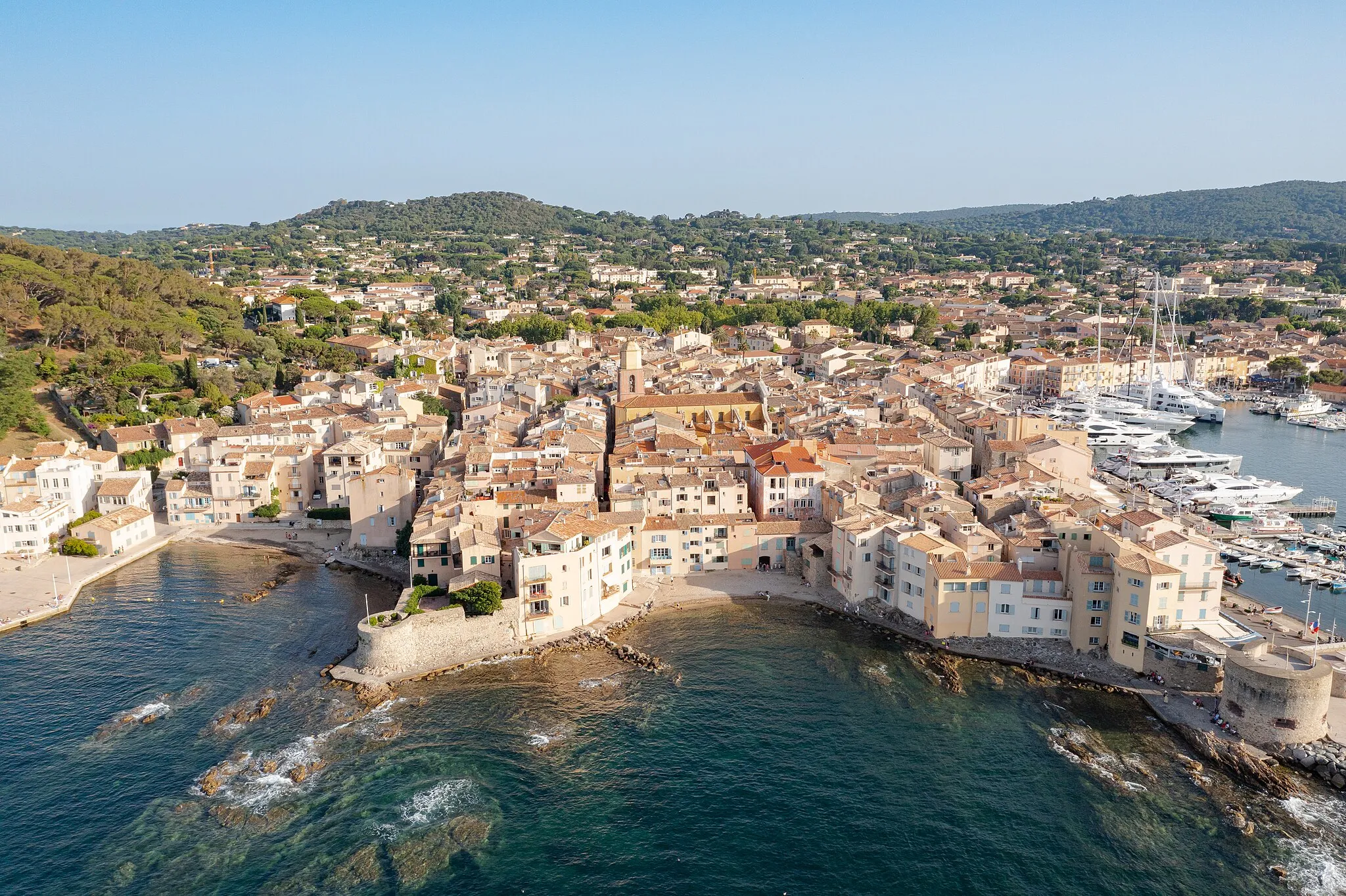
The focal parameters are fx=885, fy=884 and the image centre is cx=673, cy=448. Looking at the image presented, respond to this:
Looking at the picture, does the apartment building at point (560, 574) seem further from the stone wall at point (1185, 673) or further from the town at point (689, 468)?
the stone wall at point (1185, 673)

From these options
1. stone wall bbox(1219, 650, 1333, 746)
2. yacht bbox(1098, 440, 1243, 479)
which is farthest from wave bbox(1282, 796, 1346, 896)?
yacht bbox(1098, 440, 1243, 479)

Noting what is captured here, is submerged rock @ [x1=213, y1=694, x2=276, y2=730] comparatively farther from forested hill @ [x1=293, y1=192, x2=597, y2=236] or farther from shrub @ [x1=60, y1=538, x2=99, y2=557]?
forested hill @ [x1=293, y1=192, x2=597, y2=236]

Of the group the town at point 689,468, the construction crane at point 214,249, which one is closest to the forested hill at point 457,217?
the construction crane at point 214,249

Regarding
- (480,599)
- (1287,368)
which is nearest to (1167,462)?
(1287,368)

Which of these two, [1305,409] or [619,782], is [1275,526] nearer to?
[619,782]

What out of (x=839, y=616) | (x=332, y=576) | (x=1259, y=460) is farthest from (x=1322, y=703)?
(x=1259, y=460)

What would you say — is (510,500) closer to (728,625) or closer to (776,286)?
(728,625)
